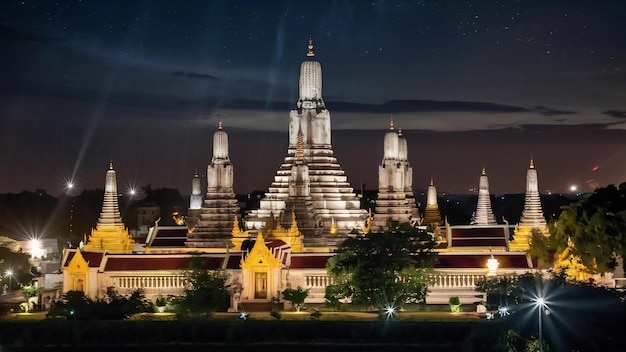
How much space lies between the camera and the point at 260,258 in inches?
1804

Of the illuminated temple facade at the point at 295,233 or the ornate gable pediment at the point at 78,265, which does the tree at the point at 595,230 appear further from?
the ornate gable pediment at the point at 78,265

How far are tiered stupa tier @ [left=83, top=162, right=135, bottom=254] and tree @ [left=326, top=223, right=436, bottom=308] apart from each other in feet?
51.0

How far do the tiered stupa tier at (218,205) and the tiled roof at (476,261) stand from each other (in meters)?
13.5

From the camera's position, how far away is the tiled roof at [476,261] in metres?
46.3

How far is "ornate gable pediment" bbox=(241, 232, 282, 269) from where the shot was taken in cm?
4569

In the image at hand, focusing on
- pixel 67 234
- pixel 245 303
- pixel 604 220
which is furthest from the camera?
pixel 67 234

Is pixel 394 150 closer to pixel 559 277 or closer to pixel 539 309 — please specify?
pixel 559 277

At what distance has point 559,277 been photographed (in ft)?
128

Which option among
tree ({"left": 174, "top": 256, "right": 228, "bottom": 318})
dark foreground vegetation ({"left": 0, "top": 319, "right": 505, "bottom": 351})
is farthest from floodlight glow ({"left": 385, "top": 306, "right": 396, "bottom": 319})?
tree ({"left": 174, "top": 256, "right": 228, "bottom": 318})

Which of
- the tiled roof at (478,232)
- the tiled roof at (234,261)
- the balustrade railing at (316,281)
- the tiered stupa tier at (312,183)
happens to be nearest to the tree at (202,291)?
the tiled roof at (234,261)

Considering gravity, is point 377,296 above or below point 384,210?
below

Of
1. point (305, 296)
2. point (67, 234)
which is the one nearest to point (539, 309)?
point (305, 296)

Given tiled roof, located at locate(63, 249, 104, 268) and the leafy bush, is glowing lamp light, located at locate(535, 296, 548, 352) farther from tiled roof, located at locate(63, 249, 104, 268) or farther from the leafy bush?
tiled roof, located at locate(63, 249, 104, 268)

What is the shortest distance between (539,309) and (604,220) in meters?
5.53
